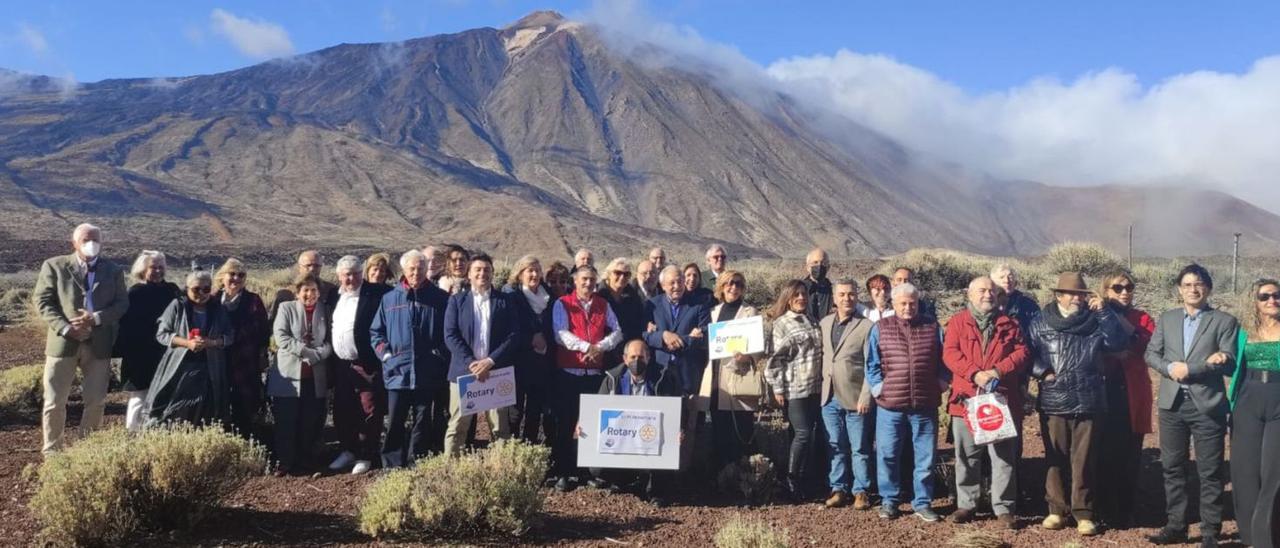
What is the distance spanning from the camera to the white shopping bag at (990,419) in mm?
5359

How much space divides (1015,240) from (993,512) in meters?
133

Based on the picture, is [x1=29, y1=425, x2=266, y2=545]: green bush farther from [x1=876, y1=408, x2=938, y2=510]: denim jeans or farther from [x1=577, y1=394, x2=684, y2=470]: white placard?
[x1=876, y1=408, x2=938, y2=510]: denim jeans

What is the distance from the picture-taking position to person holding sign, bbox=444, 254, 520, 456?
6055mm

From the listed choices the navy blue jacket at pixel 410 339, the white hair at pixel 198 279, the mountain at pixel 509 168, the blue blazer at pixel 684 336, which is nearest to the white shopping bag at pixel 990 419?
the blue blazer at pixel 684 336

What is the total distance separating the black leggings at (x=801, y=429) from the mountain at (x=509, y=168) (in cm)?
4992

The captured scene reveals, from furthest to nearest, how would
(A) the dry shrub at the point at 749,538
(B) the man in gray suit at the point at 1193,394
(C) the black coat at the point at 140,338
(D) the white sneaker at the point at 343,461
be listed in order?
1. (D) the white sneaker at the point at 343,461
2. (C) the black coat at the point at 140,338
3. (B) the man in gray suit at the point at 1193,394
4. (A) the dry shrub at the point at 749,538

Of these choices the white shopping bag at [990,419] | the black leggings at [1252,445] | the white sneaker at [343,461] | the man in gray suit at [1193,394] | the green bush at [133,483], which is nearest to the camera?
the green bush at [133,483]

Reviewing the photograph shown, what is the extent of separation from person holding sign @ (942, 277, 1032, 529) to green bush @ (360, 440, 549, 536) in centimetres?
269

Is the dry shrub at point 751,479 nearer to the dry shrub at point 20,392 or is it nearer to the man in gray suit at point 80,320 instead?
the man in gray suit at point 80,320

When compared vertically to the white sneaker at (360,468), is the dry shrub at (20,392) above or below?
above

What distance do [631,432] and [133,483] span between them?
290 centimetres

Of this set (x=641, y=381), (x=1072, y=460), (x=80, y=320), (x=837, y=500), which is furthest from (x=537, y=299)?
(x=1072, y=460)

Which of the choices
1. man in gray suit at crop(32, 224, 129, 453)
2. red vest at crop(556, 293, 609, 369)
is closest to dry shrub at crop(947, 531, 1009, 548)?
red vest at crop(556, 293, 609, 369)

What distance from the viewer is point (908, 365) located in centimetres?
559
